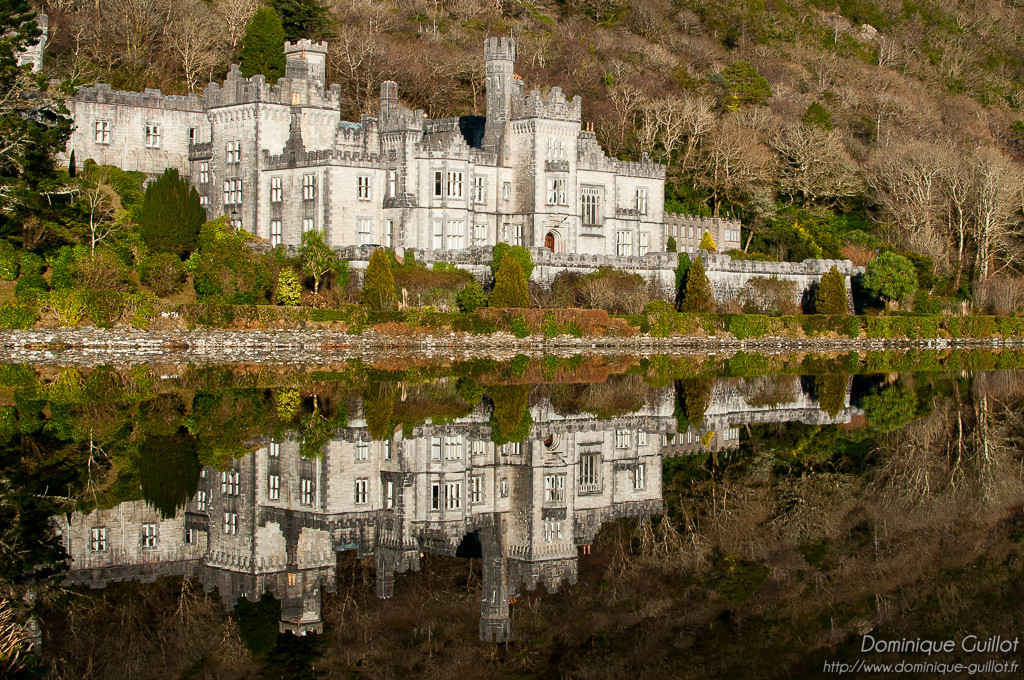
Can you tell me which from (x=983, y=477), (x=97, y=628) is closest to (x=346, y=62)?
(x=983, y=477)

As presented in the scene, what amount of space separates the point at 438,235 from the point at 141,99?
14.7 metres

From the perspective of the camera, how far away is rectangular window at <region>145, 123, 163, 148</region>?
56.1 m

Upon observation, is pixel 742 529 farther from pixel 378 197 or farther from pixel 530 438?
pixel 378 197

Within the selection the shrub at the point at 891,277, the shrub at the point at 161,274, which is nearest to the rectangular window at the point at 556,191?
the shrub at the point at 891,277

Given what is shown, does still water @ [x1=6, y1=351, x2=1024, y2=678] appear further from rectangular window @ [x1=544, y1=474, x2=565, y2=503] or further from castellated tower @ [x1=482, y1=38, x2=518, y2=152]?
castellated tower @ [x1=482, y1=38, x2=518, y2=152]

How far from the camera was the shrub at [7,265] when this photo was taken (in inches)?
1726

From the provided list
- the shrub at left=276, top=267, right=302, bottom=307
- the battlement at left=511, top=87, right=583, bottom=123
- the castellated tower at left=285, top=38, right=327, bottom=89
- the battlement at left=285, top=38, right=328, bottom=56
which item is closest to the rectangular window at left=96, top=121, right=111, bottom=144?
the castellated tower at left=285, top=38, right=327, bottom=89

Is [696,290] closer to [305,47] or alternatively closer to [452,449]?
[305,47]

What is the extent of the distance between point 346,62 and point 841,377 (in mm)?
36941

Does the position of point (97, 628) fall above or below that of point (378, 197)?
below

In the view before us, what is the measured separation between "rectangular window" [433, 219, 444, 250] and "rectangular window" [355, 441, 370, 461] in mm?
27470

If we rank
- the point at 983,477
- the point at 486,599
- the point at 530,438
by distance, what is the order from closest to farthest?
the point at 486,599 < the point at 983,477 < the point at 530,438

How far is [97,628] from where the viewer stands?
15422 millimetres

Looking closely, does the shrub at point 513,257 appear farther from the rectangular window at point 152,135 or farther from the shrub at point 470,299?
the rectangular window at point 152,135
